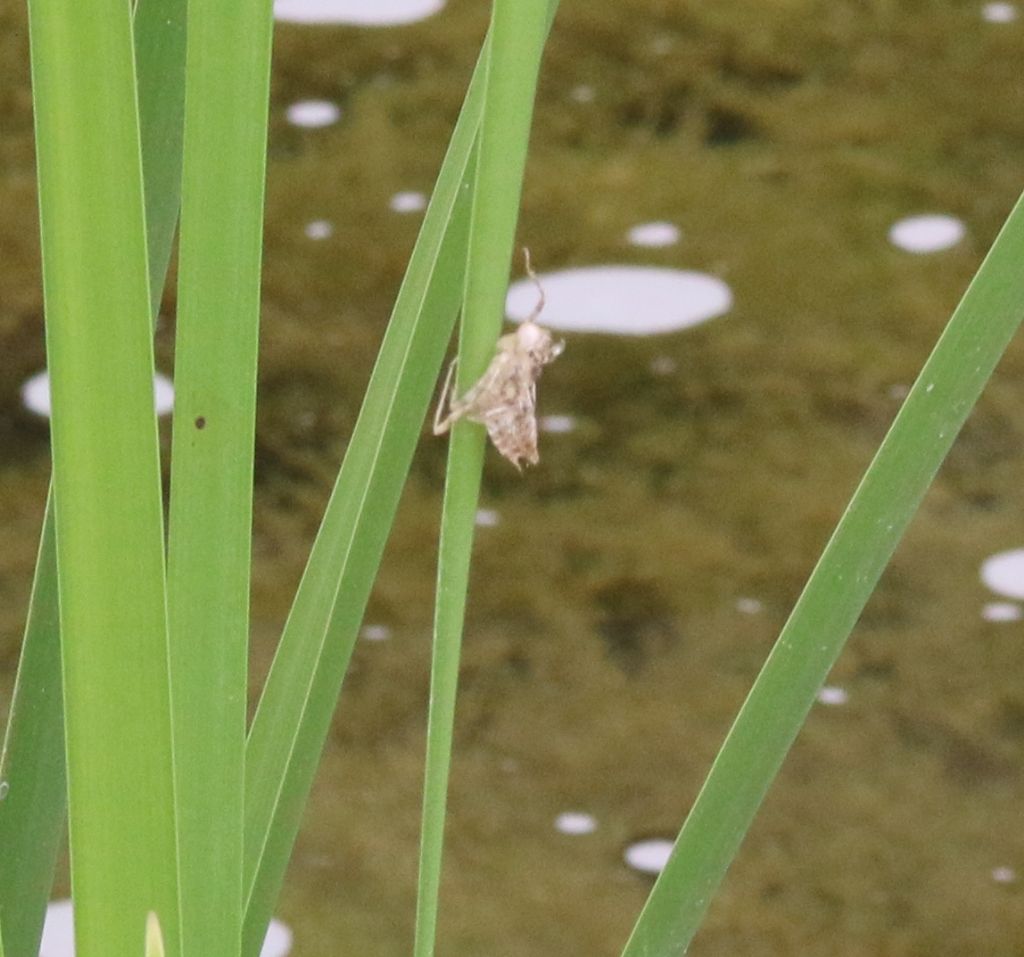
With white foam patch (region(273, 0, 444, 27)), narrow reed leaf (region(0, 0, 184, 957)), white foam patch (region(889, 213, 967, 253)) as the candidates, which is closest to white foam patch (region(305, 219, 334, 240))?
white foam patch (region(273, 0, 444, 27))

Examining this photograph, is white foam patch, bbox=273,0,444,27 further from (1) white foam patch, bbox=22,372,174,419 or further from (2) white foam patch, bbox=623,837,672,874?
(2) white foam patch, bbox=623,837,672,874

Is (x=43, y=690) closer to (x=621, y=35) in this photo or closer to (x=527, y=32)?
(x=527, y=32)

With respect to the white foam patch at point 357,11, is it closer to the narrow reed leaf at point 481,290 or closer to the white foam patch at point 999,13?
the white foam patch at point 999,13

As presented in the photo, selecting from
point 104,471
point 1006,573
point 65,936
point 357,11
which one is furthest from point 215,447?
point 357,11

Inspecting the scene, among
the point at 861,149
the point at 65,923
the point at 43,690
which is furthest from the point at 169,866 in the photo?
the point at 861,149

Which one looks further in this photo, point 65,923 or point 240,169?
point 65,923

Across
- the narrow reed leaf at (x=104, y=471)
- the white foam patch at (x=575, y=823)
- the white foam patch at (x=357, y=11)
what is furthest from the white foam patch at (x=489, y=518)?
the narrow reed leaf at (x=104, y=471)
